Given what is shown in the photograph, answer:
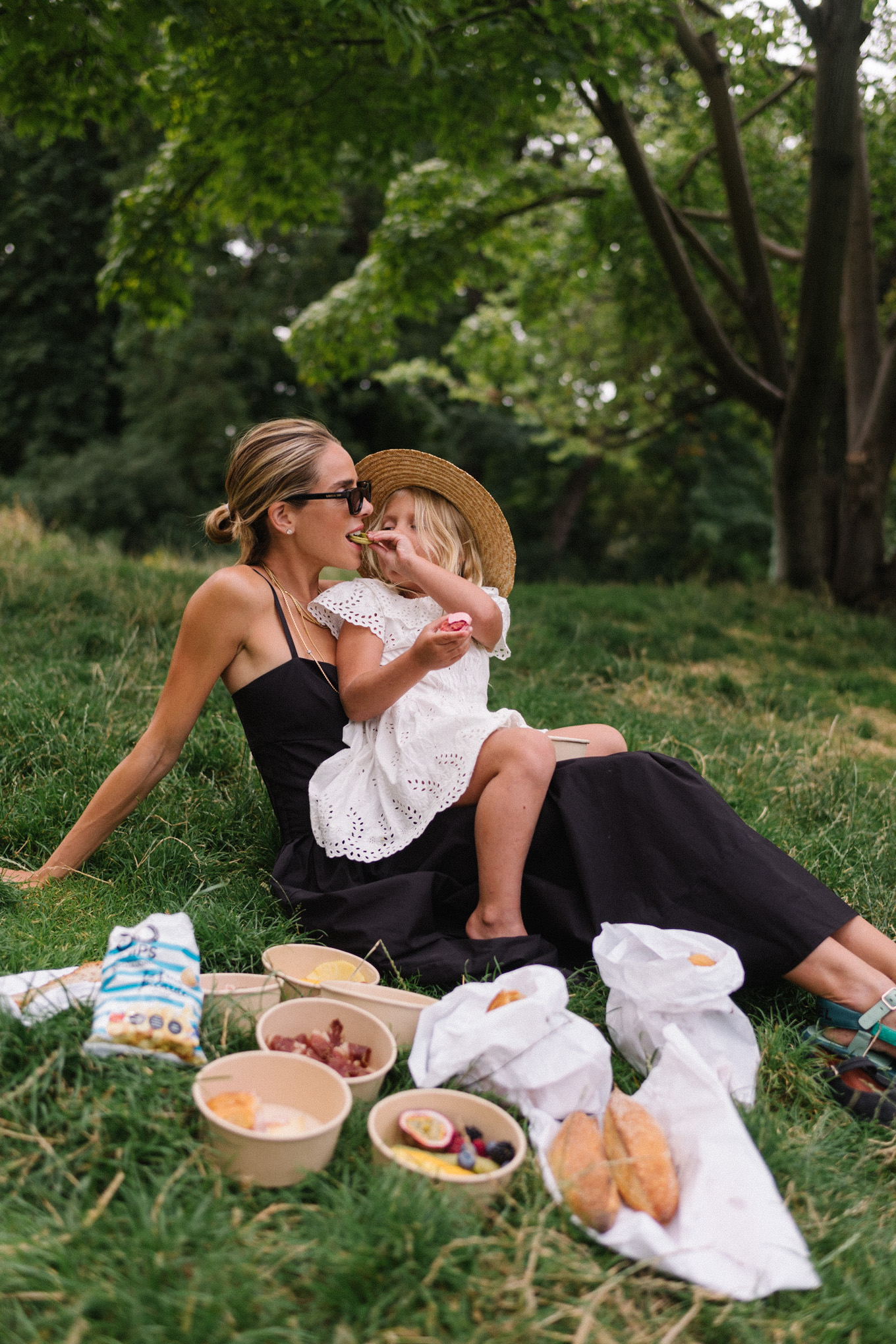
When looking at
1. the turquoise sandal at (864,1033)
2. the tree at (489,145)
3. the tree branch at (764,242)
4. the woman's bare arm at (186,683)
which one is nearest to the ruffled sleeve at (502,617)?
the woman's bare arm at (186,683)

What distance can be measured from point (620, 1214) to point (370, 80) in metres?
7.03

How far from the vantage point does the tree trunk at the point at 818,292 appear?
6.48m

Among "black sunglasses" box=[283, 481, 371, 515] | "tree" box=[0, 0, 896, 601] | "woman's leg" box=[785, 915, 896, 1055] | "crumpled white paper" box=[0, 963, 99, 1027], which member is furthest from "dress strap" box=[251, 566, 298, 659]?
"tree" box=[0, 0, 896, 601]

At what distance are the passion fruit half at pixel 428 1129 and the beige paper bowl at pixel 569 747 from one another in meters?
1.25

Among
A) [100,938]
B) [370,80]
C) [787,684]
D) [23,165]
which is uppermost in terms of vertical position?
[23,165]

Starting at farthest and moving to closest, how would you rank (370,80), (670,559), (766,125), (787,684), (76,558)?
(670,559) < (766,125) < (76,558) < (370,80) < (787,684)

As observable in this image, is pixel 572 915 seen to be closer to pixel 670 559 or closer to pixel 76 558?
pixel 76 558

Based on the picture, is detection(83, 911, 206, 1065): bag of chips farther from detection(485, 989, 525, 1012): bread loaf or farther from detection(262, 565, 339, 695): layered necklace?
detection(262, 565, 339, 695): layered necklace

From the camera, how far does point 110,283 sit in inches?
305

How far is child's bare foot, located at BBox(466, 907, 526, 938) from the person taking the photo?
2.44 metres

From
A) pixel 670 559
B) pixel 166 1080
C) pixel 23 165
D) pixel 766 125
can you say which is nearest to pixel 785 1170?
pixel 166 1080

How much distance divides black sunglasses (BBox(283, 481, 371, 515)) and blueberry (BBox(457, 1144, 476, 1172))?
1768 mm

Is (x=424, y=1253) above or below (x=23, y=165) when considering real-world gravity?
below

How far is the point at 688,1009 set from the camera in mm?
2051
